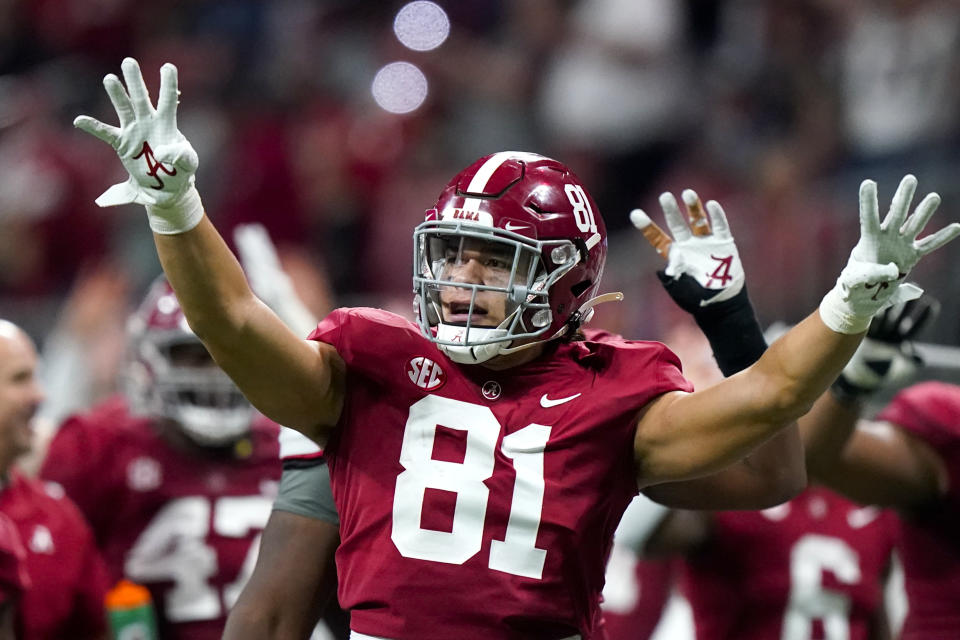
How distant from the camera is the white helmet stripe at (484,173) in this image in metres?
2.42

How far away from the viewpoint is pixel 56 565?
3469 mm

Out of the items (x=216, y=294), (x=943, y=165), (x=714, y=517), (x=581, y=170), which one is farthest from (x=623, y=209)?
(x=216, y=294)

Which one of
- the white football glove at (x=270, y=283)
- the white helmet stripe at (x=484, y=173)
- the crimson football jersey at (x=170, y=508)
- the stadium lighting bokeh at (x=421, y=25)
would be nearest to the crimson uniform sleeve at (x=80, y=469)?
the crimson football jersey at (x=170, y=508)

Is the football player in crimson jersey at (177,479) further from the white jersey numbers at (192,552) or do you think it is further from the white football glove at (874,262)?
the white football glove at (874,262)

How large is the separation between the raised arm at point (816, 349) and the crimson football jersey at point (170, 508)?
1971 mm

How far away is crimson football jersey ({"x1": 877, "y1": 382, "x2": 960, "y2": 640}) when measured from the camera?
11.1 ft

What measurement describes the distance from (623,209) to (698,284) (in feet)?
16.5

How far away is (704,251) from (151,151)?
98 cm

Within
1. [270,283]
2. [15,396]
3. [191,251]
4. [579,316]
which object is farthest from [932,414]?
[15,396]

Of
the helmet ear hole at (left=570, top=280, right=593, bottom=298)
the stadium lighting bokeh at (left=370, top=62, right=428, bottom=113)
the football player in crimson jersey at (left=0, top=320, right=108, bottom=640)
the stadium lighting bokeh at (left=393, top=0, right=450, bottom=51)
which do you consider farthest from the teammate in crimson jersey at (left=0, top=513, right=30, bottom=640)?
the stadium lighting bokeh at (left=393, top=0, right=450, bottom=51)

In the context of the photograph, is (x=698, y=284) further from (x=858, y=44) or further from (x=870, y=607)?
(x=858, y=44)

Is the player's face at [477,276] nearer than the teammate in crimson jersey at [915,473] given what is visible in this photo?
Yes

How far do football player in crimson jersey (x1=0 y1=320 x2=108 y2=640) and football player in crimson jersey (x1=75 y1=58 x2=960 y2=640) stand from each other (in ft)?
4.25

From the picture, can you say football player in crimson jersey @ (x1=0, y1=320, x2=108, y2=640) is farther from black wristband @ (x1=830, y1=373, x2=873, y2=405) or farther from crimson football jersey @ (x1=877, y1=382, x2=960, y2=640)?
crimson football jersey @ (x1=877, y1=382, x2=960, y2=640)
